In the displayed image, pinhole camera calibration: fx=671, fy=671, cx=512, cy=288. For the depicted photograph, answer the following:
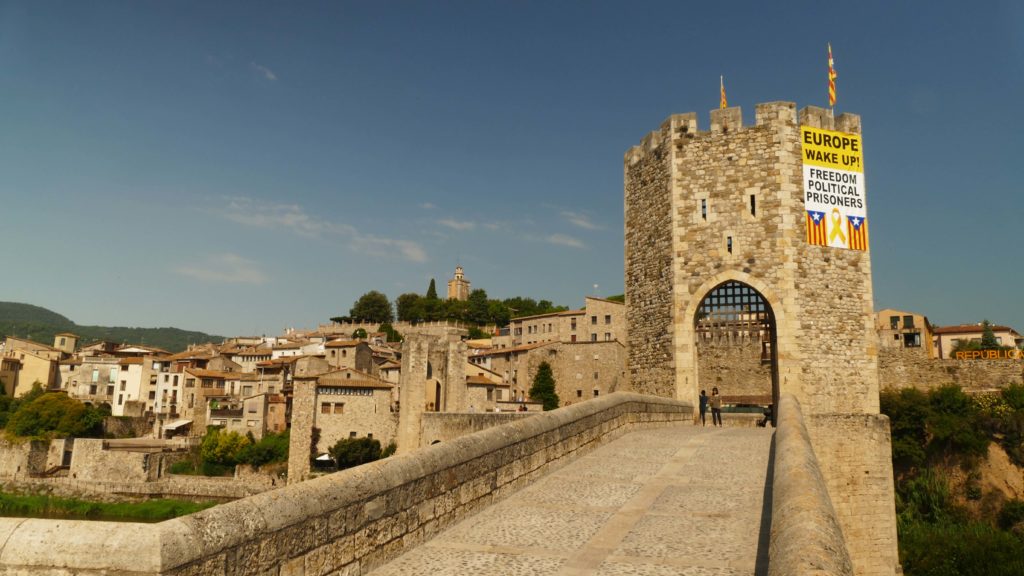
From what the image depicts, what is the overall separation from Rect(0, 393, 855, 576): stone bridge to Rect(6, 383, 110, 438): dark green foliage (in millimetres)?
60289

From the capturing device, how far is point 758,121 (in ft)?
57.8

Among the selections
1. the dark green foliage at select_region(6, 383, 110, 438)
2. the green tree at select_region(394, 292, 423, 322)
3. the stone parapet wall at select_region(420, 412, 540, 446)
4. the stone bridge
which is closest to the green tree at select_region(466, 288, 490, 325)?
the green tree at select_region(394, 292, 423, 322)

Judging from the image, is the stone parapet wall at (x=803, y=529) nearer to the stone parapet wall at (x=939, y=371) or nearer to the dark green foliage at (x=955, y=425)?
the dark green foliage at (x=955, y=425)

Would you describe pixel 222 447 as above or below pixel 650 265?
below

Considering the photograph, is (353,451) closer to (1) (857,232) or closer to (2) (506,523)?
(1) (857,232)

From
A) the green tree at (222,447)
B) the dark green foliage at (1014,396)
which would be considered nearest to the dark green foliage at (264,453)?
the green tree at (222,447)

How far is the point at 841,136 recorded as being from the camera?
58.6ft

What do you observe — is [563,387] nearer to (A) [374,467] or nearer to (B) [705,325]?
(B) [705,325]

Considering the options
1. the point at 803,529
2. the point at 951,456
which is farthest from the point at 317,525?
the point at 951,456

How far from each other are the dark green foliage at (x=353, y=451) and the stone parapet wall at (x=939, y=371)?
32.3 m

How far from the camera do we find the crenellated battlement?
1747 centimetres

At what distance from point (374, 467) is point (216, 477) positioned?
50257 millimetres

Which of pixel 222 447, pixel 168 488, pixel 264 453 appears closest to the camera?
pixel 168 488

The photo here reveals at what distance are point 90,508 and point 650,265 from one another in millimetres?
45189
